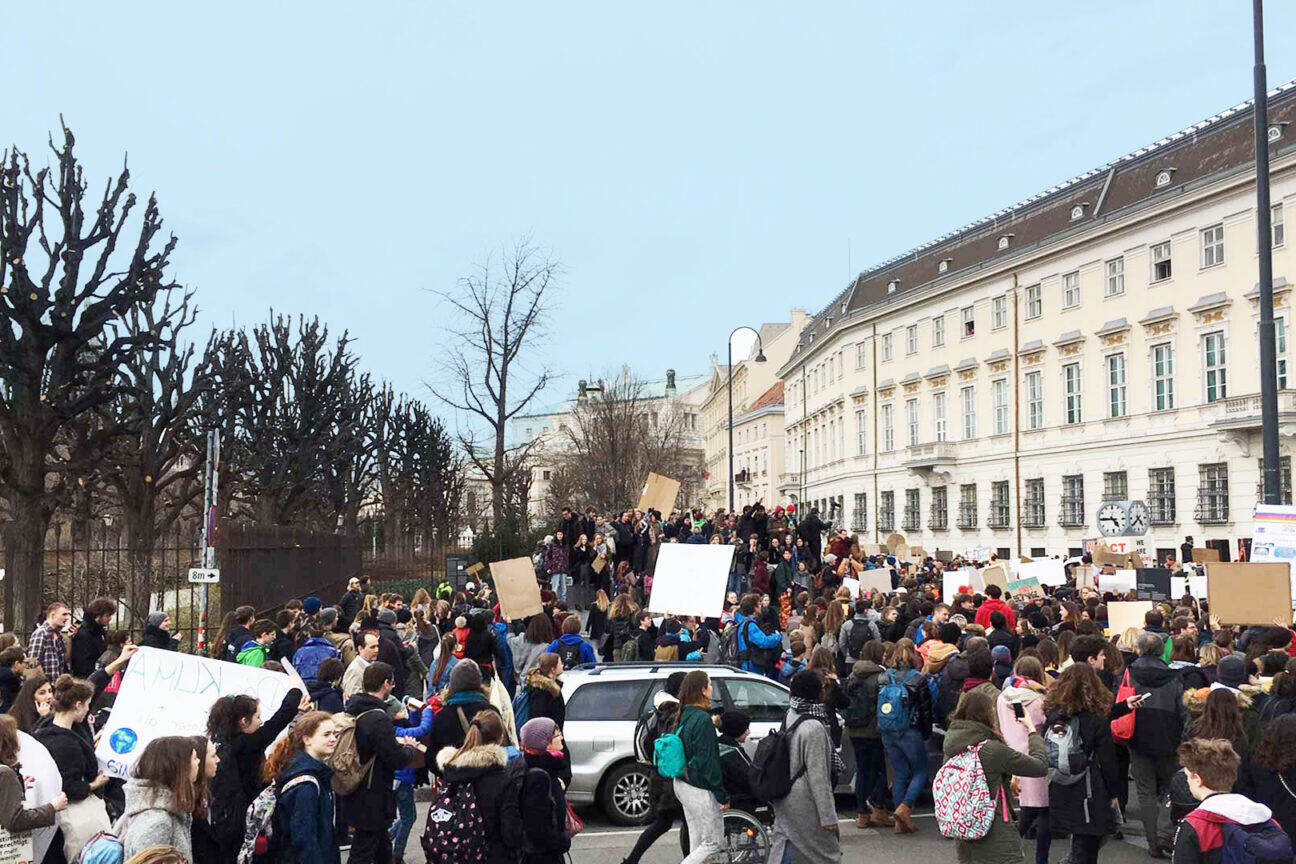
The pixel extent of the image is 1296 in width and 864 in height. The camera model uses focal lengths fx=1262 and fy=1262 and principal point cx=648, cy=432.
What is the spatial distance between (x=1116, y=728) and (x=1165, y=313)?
3869 cm

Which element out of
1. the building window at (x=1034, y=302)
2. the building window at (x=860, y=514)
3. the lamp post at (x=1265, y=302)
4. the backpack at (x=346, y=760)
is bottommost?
the backpack at (x=346, y=760)

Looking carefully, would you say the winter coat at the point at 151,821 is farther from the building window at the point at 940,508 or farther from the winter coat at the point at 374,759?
the building window at the point at 940,508

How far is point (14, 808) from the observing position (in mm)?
6148

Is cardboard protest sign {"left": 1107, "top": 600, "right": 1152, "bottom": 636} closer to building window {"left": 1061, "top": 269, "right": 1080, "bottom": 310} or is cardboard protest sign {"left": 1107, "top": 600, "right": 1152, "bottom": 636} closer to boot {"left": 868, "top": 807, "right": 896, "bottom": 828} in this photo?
boot {"left": 868, "top": 807, "right": 896, "bottom": 828}

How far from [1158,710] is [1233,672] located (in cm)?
69

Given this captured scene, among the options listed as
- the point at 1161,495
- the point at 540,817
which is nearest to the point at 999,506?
the point at 1161,495

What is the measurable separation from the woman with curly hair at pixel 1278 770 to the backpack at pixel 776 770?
8.73ft

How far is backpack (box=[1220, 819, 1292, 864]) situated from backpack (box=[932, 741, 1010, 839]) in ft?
7.13

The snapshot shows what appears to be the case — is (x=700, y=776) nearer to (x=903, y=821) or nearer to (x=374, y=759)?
(x=374, y=759)

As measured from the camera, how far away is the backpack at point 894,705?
10852 millimetres

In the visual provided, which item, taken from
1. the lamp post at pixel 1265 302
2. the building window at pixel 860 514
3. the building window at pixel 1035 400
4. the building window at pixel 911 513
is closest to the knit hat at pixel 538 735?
the lamp post at pixel 1265 302

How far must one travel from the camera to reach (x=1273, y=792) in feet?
21.5

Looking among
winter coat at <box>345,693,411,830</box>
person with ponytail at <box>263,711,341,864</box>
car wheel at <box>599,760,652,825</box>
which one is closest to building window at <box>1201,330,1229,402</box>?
car wheel at <box>599,760,652,825</box>

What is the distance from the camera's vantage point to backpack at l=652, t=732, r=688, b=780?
27.6ft
